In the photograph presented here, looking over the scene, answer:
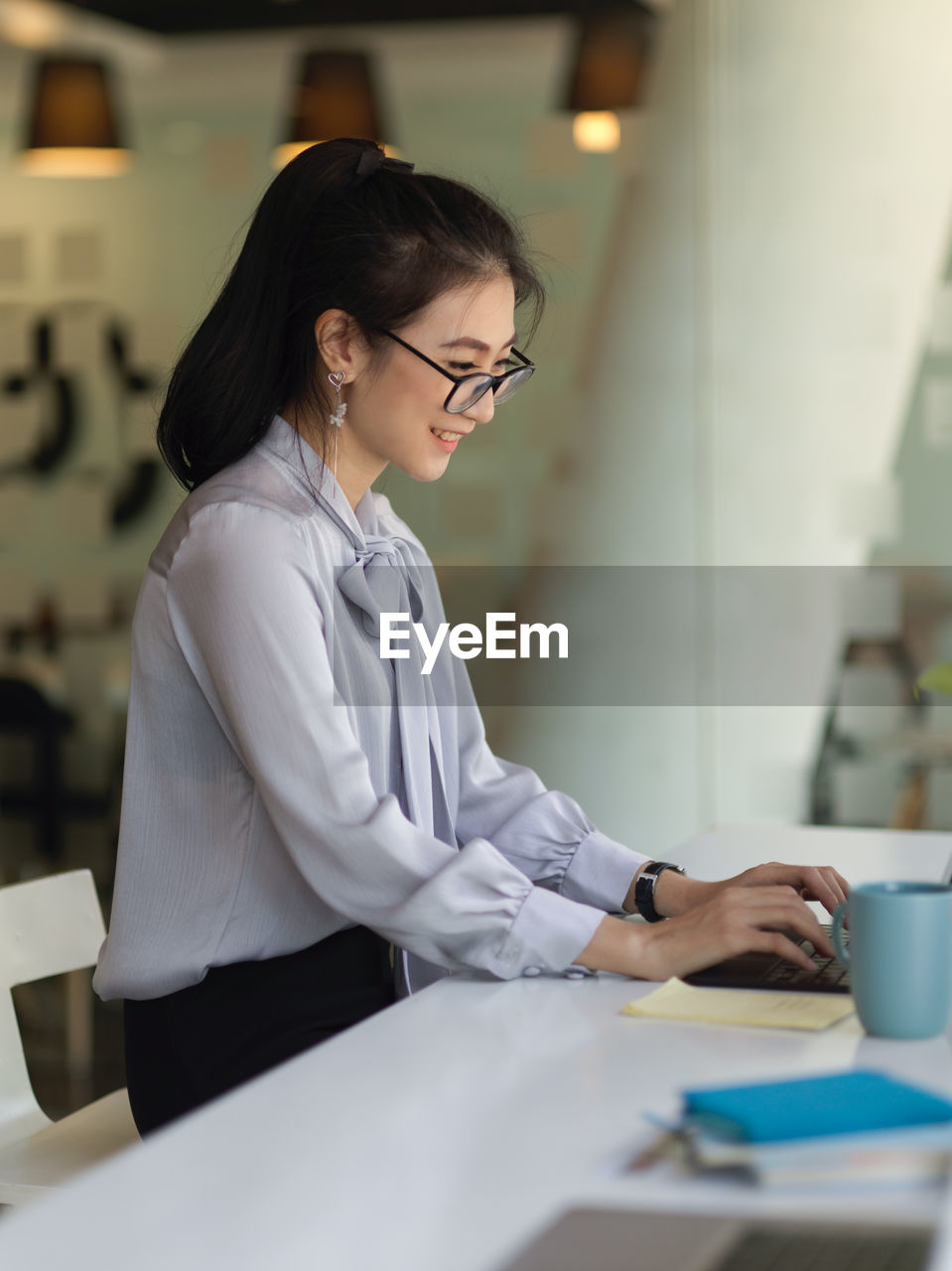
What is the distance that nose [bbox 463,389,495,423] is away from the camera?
5.15ft

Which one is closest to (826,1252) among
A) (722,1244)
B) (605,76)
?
(722,1244)

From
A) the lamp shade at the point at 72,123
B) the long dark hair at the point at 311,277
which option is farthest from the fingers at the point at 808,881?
the lamp shade at the point at 72,123

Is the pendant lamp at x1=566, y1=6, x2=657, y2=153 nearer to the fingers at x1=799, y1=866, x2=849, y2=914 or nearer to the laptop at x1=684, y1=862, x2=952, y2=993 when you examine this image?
the fingers at x1=799, y1=866, x2=849, y2=914

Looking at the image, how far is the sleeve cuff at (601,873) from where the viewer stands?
1557mm

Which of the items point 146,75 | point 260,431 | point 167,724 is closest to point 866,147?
point 146,75

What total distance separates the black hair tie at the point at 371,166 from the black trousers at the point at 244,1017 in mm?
717

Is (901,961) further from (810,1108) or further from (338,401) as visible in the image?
(338,401)

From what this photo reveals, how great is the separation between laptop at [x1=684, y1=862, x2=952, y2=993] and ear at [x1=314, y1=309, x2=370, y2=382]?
26.4 inches

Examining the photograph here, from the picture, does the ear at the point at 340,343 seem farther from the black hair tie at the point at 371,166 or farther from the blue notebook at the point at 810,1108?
the blue notebook at the point at 810,1108

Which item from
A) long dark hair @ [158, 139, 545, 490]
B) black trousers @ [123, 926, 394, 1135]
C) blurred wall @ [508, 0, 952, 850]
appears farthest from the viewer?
blurred wall @ [508, 0, 952, 850]

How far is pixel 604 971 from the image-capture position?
1304mm

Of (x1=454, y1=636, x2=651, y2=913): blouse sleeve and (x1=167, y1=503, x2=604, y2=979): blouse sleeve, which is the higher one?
(x1=167, y1=503, x2=604, y2=979): blouse sleeve

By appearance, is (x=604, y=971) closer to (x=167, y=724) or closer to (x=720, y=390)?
(x=167, y=724)

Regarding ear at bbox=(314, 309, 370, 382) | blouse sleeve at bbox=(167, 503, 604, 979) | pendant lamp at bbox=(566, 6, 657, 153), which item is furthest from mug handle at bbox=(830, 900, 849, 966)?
pendant lamp at bbox=(566, 6, 657, 153)
